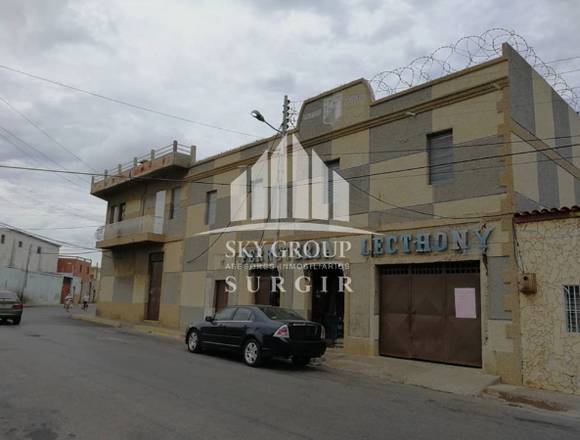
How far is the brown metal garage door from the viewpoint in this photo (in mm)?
12414

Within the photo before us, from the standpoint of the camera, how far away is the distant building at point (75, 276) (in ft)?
209

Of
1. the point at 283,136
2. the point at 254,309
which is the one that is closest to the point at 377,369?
the point at 254,309

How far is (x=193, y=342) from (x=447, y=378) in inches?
283

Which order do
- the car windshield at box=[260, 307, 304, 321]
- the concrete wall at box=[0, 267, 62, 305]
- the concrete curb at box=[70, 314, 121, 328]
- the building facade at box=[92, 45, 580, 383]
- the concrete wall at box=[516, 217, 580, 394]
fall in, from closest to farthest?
the concrete wall at box=[516, 217, 580, 394], the building facade at box=[92, 45, 580, 383], the car windshield at box=[260, 307, 304, 321], the concrete curb at box=[70, 314, 121, 328], the concrete wall at box=[0, 267, 62, 305]

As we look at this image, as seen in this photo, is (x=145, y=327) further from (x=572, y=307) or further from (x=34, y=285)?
(x=34, y=285)

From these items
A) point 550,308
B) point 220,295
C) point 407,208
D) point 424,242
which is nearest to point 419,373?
point 550,308

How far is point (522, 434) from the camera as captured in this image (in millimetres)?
6688

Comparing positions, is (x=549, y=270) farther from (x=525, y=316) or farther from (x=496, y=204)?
(x=496, y=204)

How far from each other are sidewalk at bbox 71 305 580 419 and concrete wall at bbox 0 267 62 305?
47.5 metres

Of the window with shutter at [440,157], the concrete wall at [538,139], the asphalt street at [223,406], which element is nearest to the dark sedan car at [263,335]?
the asphalt street at [223,406]

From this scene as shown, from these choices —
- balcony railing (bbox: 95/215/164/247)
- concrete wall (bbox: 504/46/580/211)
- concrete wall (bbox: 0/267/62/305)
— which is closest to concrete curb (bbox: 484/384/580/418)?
concrete wall (bbox: 504/46/580/211)

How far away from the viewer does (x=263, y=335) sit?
11766 mm

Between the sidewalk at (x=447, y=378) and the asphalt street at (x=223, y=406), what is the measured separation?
0.47 meters

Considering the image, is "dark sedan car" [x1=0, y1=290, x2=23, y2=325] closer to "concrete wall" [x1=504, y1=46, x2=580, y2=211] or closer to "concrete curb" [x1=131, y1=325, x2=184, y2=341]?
"concrete curb" [x1=131, y1=325, x2=184, y2=341]
